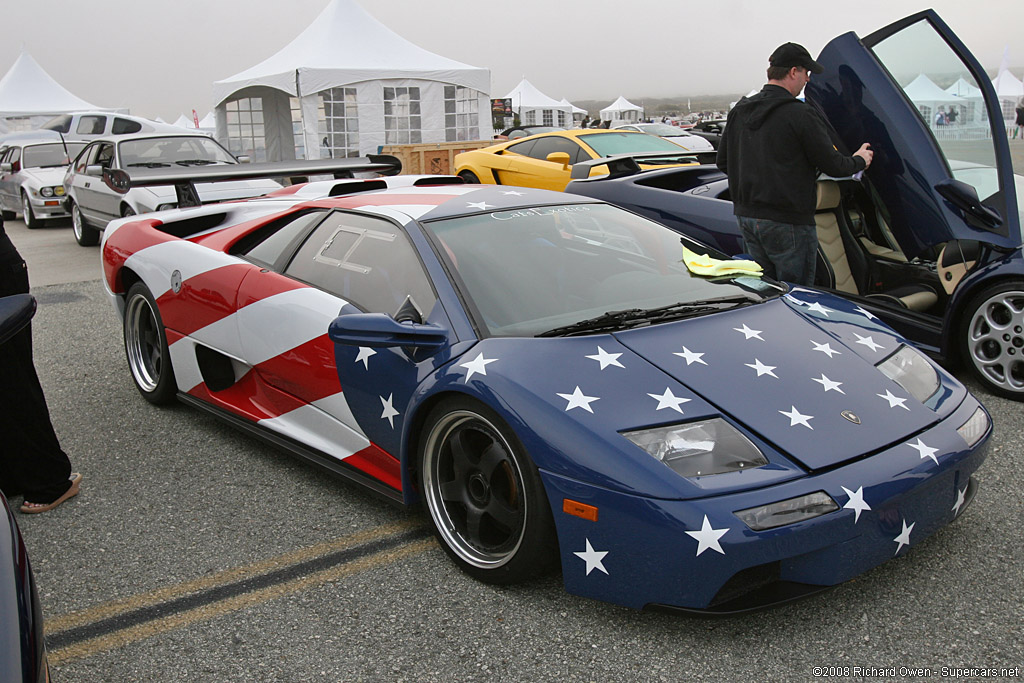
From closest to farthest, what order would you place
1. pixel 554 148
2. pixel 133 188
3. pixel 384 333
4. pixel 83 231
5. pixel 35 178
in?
1. pixel 384 333
2. pixel 133 188
3. pixel 554 148
4. pixel 83 231
5. pixel 35 178

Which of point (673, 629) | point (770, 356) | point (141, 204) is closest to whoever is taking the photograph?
point (673, 629)

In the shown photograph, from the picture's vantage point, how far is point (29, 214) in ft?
44.0

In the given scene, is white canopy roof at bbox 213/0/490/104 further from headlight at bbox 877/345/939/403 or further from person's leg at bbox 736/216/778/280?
headlight at bbox 877/345/939/403

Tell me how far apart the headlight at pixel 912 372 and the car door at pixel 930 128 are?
163 cm

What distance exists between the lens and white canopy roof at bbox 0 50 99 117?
105ft

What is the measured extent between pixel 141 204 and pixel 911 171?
7774 mm

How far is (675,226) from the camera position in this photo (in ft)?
18.5

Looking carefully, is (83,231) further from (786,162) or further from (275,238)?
(786,162)

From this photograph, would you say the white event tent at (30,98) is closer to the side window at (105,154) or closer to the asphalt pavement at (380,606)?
the side window at (105,154)

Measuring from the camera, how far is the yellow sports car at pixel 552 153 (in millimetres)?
10547

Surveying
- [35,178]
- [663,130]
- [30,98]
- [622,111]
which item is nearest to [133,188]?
[35,178]

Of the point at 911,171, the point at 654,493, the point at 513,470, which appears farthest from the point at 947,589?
the point at 911,171

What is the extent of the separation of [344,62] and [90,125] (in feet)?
25.6

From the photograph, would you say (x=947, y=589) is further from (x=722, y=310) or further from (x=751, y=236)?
(x=751, y=236)
